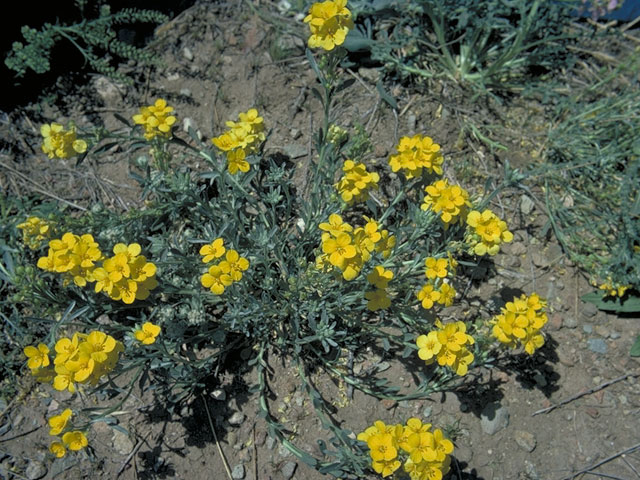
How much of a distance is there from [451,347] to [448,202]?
792 mm

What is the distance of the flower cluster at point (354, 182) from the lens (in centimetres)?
293

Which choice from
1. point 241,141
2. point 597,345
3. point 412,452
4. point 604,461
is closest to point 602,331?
point 597,345

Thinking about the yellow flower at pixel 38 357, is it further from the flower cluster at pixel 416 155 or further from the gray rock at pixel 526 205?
the gray rock at pixel 526 205

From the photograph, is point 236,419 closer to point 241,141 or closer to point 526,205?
point 241,141

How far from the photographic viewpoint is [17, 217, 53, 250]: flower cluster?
116 inches

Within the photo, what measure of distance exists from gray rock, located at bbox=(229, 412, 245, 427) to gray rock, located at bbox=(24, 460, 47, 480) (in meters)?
1.09

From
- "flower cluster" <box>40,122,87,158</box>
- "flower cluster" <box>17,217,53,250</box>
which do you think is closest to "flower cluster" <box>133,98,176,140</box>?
"flower cluster" <box>40,122,87,158</box>

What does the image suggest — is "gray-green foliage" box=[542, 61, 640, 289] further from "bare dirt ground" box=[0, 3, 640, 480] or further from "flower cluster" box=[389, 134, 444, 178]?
"flower cluster" box=[389, 134, 444, 178]

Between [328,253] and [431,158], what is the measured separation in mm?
1004

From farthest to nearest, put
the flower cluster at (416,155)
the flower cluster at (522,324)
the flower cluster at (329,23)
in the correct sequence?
the flower cluster at (416,155)
the flower cluster at (522,324)
the flower cluster at (329,23)

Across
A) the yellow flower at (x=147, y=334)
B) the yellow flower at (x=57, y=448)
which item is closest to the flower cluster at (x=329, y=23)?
the yellow flower at (x=147, y=334)

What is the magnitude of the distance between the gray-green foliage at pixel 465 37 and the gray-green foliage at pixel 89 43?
1709 millimetres

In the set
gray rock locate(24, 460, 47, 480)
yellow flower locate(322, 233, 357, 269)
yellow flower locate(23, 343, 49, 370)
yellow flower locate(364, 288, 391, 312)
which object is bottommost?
gray rock locate(24, 460, 47, 480)

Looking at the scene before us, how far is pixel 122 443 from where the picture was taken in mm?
3062
